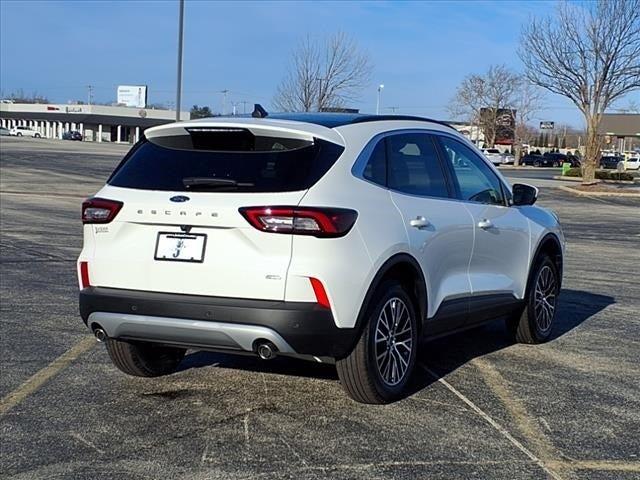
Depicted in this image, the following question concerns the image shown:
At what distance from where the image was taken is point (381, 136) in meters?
5.56

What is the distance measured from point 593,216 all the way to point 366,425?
2369 centimetres

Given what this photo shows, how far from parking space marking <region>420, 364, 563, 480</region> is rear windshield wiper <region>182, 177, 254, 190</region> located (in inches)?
78.5

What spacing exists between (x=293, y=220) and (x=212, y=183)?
56 cm

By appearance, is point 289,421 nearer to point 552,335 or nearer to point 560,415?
point 560,415

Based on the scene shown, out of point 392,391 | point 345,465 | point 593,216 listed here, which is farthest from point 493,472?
point 593,216

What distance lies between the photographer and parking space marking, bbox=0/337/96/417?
5293mm

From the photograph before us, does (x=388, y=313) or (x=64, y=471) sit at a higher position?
(x=388, y=313)

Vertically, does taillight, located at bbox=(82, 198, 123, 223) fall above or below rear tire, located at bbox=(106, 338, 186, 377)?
above

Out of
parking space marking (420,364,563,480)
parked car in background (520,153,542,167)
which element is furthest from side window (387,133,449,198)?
parked car in background (520,153,542,167)

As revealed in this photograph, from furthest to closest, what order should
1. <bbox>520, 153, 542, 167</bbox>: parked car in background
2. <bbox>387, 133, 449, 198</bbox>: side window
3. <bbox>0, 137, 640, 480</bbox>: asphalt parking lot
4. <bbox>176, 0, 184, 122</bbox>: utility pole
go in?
<bbox>520, 153, 542, 167</bbox>: parked car in background < <bbox>176, 0, 184, 122</bbox>: utility pole < <bbox>387, 133, 449, 198</bbox>: side window < <bbox>0, 137, 640, 480</bbox>: asphalt parking lot

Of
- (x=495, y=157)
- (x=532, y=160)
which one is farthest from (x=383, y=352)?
(x=532, y=160)

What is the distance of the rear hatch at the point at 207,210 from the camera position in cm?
473

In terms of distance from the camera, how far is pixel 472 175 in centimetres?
661

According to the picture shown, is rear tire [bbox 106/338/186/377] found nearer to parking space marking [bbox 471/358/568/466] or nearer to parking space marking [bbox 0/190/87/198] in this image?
parking space marking [bbox 471/358/568/466]
